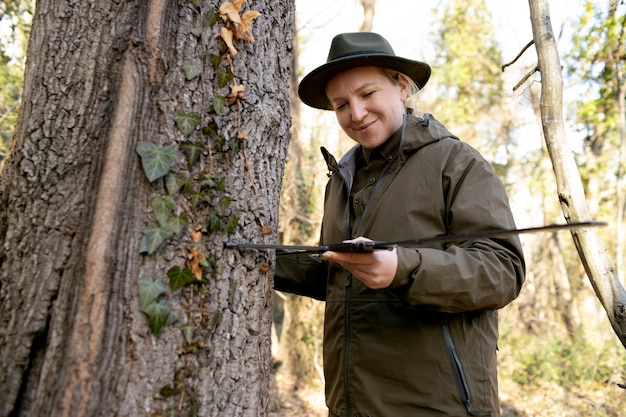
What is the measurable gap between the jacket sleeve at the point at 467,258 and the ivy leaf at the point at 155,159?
75cm

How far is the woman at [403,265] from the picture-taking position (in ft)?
5.33

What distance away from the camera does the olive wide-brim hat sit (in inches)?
81.7

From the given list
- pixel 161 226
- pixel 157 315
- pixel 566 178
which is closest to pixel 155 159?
pixel 161 226

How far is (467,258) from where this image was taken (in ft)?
5.40

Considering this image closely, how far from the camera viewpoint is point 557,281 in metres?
11.3

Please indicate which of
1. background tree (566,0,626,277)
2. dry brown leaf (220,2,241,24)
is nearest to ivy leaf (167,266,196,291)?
dry brown leaf (220,2,241,24)

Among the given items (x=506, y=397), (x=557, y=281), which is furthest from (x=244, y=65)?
(x=557, y=281)

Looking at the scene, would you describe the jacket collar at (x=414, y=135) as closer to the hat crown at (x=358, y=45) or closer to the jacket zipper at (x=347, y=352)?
the hat crown at (x=358, y=45)

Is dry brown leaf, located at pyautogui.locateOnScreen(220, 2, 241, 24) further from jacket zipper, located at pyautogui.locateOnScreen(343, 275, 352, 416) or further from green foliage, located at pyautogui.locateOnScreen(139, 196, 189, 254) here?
jacket zipper, located at pyautogui.locateOnScreen(343, 275, 352, 416)

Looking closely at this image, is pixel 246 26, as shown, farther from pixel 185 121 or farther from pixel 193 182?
pixel 193 182

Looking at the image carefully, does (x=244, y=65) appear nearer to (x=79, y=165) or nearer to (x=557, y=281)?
(x=79, y=165)

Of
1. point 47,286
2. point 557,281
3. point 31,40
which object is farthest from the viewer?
point 557,281

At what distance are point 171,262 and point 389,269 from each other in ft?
2.11

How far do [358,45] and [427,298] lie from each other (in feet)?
3.68
